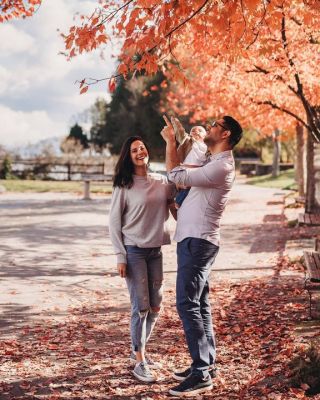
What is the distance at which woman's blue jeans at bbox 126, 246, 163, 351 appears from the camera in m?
5.03

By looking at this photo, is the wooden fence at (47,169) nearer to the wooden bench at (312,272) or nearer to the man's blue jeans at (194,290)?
the wooden bench at (312,272)

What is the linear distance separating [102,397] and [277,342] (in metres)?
2.12

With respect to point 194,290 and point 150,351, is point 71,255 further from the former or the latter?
point 194,290

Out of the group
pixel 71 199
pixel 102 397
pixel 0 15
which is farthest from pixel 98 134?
pixel 102 397

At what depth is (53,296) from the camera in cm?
846

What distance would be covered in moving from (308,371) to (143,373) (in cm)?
141

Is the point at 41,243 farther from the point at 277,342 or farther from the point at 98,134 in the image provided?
the point at 98,134

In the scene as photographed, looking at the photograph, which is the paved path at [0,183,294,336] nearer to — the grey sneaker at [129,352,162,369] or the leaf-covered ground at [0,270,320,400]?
the leaf-covered ground at [0,270,320,400]

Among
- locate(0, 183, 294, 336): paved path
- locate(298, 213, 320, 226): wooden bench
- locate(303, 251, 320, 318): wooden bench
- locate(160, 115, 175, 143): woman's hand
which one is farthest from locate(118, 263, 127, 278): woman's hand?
locate(298, 213, 320, 226): wooden bench

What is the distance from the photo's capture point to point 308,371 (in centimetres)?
470

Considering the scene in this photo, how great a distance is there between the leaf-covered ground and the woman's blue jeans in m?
0.46

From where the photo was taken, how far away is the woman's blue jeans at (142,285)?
503 centimetres

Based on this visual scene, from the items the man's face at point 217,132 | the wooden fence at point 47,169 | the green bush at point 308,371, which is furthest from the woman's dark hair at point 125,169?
the wooden fence at point 47,169

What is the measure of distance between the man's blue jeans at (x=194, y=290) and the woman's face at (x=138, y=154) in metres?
0.87
